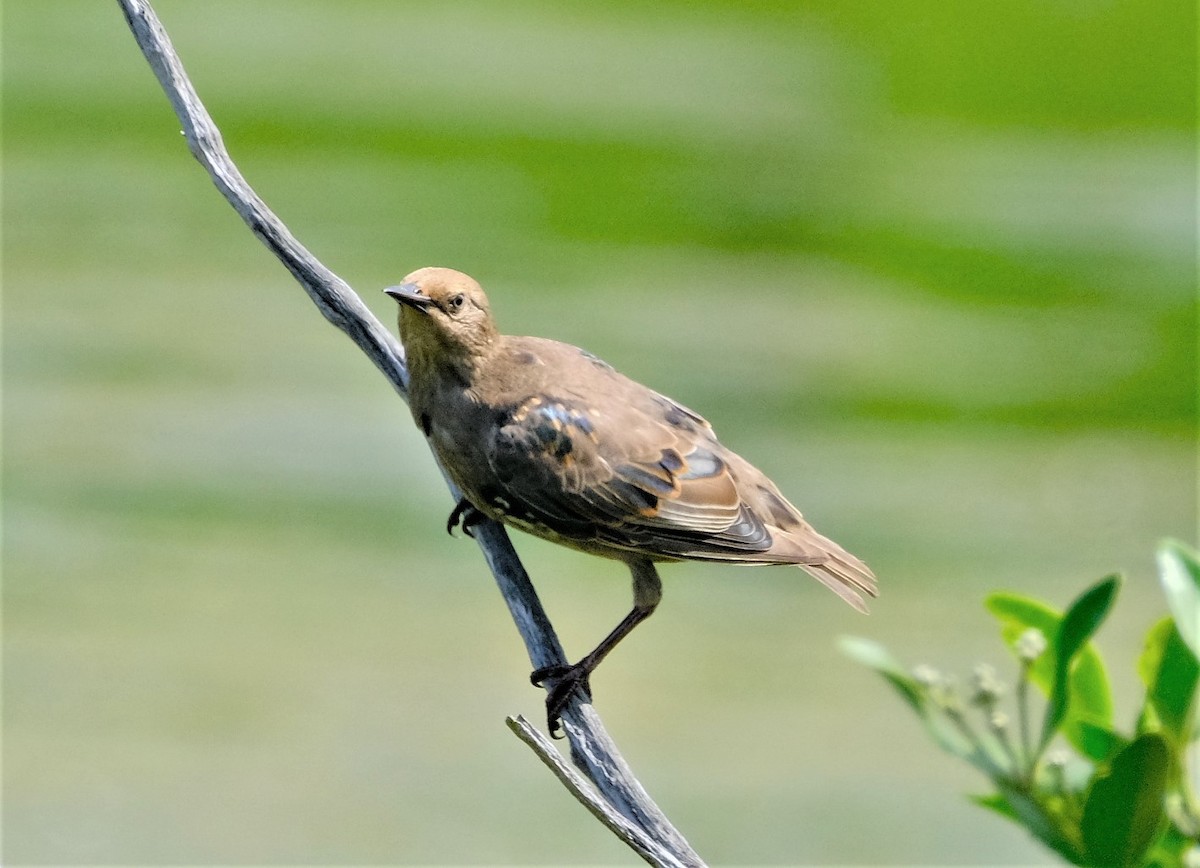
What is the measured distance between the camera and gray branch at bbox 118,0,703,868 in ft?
6.11

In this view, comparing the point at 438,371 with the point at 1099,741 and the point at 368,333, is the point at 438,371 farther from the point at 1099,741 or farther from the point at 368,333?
the point at 1099,741

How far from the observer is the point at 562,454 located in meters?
2.46

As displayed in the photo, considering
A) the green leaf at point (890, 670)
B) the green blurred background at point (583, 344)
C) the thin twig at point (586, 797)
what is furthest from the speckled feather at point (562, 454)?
the green blurred background at point (583, 344)

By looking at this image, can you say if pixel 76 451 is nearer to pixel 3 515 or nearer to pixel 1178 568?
pixel 3 515

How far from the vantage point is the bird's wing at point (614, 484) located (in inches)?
96.3

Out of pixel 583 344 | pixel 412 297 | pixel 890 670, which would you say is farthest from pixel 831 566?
pixel 583 344

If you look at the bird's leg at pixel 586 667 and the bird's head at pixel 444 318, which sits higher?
the bird's head at pixel 444 318

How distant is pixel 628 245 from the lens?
6379 millimetres

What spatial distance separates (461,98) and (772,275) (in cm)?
177

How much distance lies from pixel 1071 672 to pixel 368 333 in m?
1.24

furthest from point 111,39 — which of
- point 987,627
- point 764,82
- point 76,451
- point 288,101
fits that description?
point 987,627

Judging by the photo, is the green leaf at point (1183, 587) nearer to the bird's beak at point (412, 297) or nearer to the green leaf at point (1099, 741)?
the green leaf at point (1099, 741)

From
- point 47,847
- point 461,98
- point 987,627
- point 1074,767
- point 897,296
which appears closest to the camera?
point 1074,767

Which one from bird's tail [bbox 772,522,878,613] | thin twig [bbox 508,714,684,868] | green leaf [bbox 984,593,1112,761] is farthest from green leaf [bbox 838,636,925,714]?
thin twig [bbox 508,714,684,868]
